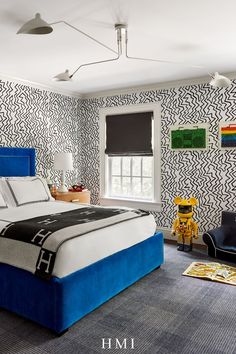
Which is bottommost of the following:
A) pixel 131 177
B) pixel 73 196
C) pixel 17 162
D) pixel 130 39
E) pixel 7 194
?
pixel 73 196

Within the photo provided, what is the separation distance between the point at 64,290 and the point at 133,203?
3.20 meters

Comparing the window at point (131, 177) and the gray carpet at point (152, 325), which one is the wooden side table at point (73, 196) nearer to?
the window at point (131, 177)

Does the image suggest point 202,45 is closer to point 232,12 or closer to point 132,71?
point 232,12

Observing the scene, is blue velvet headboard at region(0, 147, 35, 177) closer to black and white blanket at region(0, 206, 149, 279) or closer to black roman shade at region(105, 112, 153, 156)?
black roman shade at region(105, 112, 153, 156)

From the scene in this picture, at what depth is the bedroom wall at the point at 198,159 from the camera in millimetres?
4586

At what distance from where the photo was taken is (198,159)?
4.82 m

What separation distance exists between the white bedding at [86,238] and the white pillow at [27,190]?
4.2 inches

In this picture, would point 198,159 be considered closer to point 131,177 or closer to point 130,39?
point 131,177

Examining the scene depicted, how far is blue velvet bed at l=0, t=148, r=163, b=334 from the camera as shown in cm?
234

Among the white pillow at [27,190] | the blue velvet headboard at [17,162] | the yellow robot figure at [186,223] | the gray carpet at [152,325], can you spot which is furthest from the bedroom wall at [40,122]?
the gray carpet at [152,325]

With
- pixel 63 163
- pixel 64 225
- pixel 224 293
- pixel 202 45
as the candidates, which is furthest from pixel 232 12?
pixel 63 163

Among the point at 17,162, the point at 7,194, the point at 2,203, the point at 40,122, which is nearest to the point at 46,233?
the point at 2,203

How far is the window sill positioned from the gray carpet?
2.05 metres

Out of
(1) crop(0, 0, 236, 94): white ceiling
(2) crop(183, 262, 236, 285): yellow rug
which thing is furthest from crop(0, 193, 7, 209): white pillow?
(2) crop(183, 262, 236, 285): yellow rug
